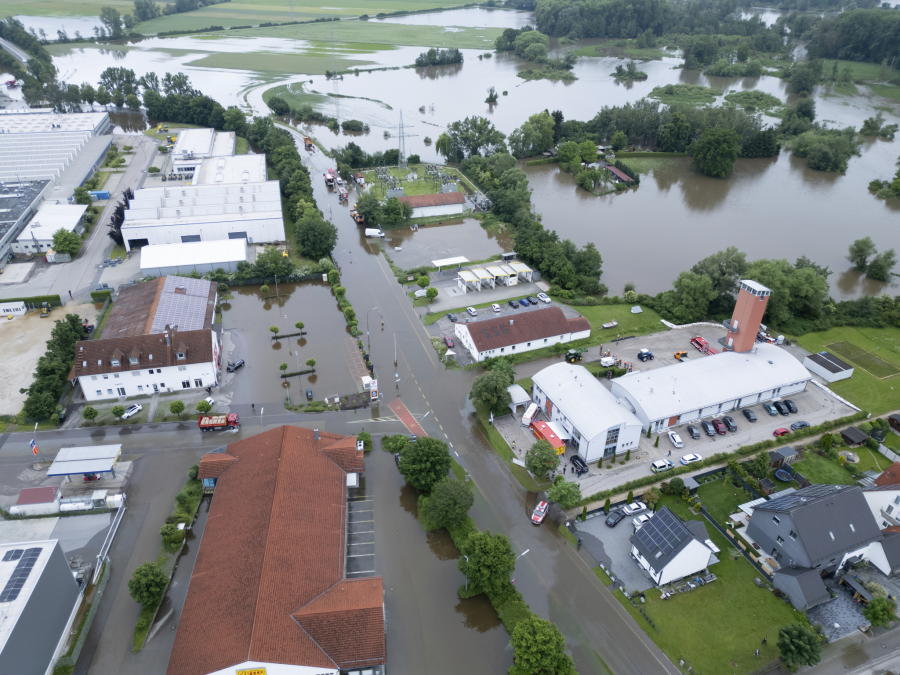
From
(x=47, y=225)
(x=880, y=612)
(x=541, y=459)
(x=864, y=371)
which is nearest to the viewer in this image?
(x=880, y=612)

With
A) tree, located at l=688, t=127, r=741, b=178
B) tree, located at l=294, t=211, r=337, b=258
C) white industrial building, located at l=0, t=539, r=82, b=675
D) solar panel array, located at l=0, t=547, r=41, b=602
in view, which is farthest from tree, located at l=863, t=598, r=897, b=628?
tree, located at l=688, t=127, r=741, b=178

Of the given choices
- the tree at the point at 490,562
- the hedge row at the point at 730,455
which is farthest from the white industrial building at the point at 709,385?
the tree at the point at 490,562

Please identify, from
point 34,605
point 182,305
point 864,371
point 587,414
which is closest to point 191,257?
point 182,305

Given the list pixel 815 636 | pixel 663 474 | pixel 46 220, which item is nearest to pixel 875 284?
pixel 663 474

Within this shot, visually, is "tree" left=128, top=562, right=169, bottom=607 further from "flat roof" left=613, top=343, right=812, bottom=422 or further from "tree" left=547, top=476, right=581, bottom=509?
"flat roof" left=613, top=343, right=812, bottom=422

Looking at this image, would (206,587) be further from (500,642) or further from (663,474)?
(663,474)

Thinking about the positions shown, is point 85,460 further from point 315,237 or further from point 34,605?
point 315,237
